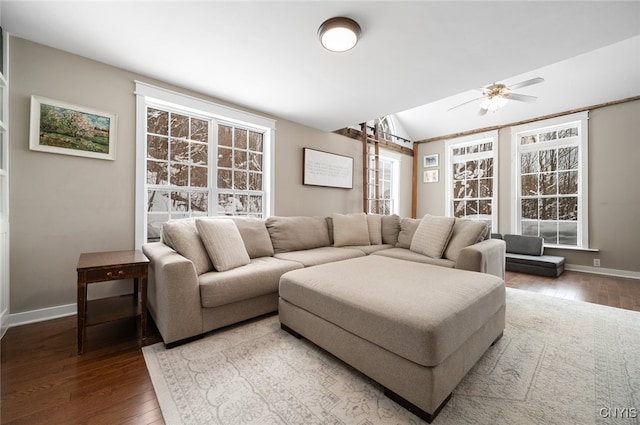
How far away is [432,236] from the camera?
3.03 m

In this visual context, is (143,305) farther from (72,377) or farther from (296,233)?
(296,233)

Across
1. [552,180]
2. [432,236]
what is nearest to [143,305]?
[432,236]

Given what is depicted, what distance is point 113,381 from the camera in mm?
1461

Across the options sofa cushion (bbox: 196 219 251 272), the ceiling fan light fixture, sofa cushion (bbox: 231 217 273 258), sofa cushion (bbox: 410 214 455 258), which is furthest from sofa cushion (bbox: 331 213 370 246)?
the ceiling fan light fixture

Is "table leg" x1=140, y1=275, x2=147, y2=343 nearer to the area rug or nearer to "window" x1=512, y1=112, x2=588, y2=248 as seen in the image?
the area rug

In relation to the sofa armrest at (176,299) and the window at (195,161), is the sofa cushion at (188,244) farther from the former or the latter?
the window at (195,161)

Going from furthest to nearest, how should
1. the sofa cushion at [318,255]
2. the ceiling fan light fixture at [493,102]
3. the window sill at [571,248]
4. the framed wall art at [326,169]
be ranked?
the framed wall art at [326,169], the window sill at [571,248], the ceiling fan light fixture at [493,102], the sofa cushion at [318,255]

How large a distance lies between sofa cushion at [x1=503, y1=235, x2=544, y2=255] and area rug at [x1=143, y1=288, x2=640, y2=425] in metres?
2.47

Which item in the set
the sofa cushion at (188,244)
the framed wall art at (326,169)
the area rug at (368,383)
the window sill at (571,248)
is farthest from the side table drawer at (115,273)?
the window sill at (571,248)

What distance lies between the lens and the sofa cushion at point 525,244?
429 cm

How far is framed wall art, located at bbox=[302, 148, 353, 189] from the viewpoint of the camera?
4.20m

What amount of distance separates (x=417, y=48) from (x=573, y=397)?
8.49 ft

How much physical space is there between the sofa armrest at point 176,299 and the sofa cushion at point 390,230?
2845 mm

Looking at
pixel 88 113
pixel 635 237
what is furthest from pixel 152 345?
pixel 635 237
